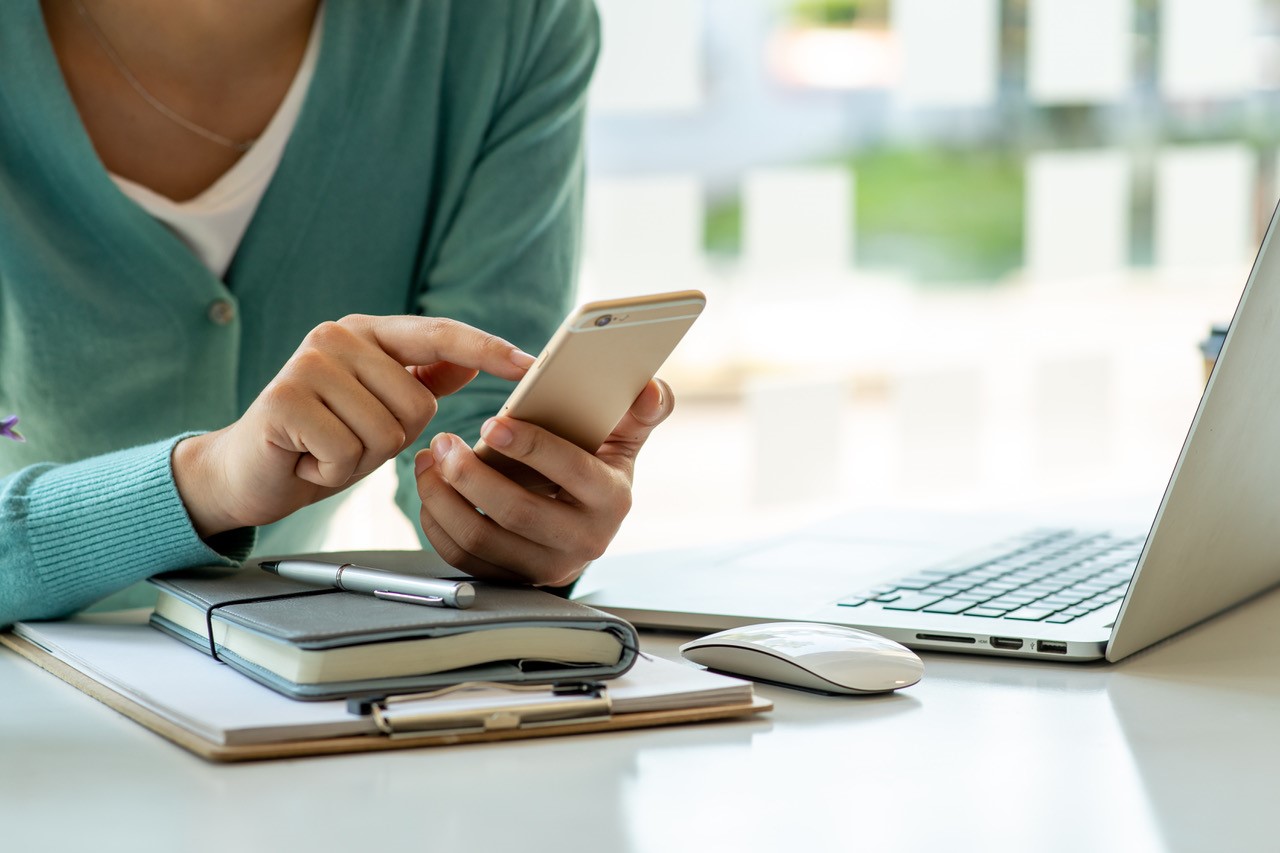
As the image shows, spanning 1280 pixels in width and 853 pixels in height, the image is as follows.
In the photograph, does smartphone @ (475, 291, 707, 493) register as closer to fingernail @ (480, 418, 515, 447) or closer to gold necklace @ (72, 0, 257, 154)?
fingernail @ (480, 418, 515, 447)

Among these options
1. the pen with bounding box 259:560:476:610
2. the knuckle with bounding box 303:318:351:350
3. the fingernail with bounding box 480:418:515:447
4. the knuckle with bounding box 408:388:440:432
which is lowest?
the pen with bounding box 259:560:476:610

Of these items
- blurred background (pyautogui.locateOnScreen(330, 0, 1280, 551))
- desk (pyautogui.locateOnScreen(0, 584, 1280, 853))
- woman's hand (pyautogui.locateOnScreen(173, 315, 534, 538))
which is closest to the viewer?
desk (pyautogui.locateOnScreen(0, 584, 1280, 853))

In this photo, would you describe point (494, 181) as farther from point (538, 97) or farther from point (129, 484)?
point (129, 484)

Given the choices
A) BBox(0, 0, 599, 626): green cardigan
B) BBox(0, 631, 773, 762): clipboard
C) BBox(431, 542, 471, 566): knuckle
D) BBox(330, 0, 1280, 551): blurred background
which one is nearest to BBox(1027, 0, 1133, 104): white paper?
BBox(330, 0, 1280, 551): blurred background

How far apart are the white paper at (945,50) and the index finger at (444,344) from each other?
244 cm

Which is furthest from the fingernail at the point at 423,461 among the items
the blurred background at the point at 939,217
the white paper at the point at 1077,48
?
the white paper at the point at 1077,48

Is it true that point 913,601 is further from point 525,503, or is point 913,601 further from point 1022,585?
point 525,503

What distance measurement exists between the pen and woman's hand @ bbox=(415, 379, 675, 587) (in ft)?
0.18

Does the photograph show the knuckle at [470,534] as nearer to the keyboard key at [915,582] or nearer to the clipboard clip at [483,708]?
the clipboard clip at [483,708]

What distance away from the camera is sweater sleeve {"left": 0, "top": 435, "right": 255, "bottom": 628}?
740 millimetres

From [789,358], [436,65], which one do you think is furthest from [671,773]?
[789,358]

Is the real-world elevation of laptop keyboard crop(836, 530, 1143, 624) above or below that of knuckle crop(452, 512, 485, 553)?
below

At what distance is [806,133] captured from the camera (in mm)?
4184

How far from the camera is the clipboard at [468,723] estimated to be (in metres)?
0.54
